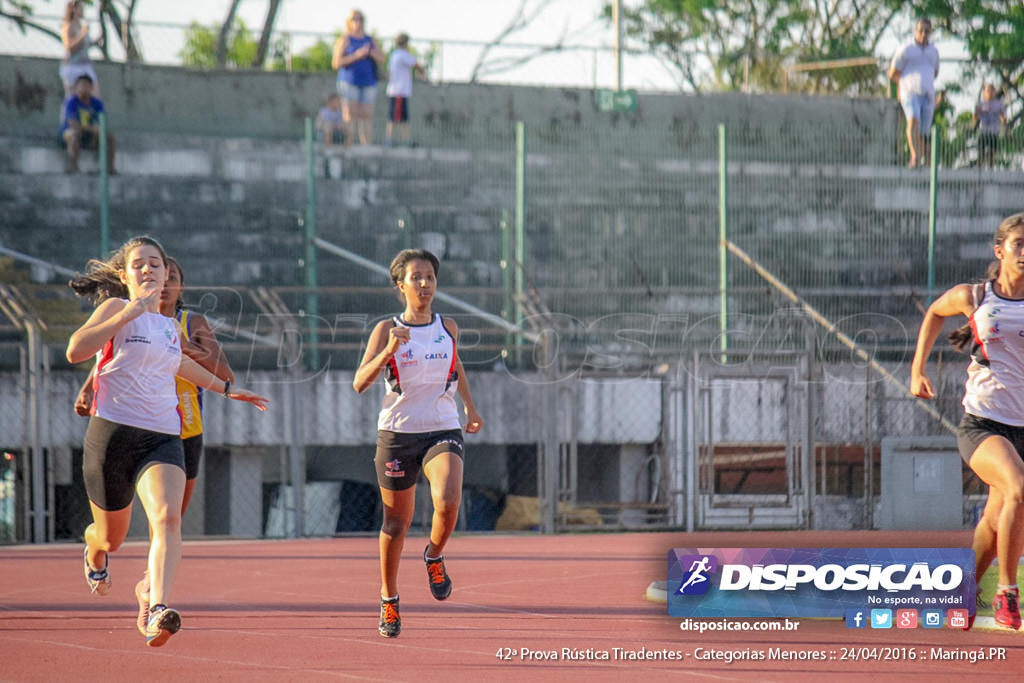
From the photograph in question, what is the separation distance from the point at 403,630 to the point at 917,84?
14.6 metres

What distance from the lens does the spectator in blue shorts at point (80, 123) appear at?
62.8 ft

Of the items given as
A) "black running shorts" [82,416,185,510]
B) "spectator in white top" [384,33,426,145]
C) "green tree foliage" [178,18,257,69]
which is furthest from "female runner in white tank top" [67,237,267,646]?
"green tree foliage" [178,18,257,69]

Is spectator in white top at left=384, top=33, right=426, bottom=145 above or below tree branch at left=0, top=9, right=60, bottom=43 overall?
below

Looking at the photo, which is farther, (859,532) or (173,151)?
(173,151)

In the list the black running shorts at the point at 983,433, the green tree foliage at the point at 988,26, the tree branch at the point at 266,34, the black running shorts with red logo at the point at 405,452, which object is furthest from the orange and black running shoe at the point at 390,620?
the tree branch at the point at 266,34

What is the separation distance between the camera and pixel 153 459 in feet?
22.4

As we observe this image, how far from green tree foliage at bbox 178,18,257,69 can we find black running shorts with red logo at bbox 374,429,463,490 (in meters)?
16.8

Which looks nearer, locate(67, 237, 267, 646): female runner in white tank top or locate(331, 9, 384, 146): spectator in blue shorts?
locate(67, 237, 267, 646): female runner in white tank top

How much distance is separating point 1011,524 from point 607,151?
14.1 metres

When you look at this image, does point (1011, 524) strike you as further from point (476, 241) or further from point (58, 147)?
point (58, 147)

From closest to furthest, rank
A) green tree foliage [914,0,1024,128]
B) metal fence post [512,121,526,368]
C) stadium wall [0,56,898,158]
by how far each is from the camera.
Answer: metal fence post [512,121,526,368] < stadium wall [0,56,898,158] < green tree foliage [914,0,1024,128]

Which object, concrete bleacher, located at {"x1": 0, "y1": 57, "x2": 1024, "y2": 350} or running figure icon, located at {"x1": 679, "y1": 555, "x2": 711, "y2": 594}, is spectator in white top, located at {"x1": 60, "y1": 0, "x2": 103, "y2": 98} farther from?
running figure icon, located at {"x1": 679, "y1": 555, "x2": 711, "y2": 594}

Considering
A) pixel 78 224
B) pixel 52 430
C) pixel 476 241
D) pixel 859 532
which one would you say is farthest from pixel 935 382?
pixel 78 224

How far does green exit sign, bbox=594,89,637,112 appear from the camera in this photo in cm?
2330
